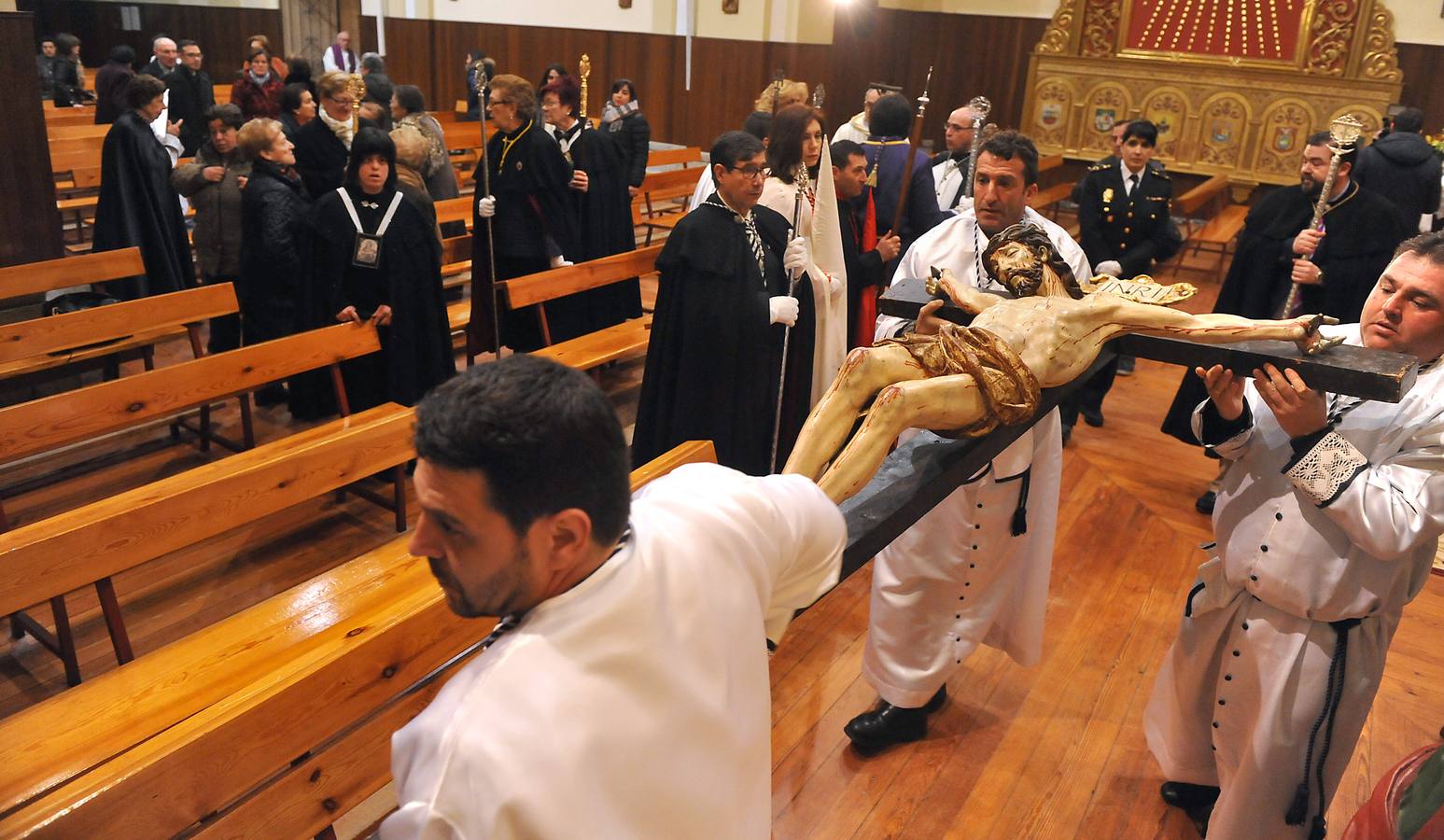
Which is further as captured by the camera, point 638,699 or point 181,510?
point 181,510

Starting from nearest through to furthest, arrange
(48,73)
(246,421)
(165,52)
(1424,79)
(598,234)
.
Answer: (246,421)
(598,234)
(165,52)
(1424,79)
(48,73)

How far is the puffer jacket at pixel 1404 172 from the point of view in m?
6.08

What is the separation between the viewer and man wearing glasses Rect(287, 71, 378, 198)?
18.7 feet

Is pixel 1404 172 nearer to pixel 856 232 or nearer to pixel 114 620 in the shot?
pixel 856 232

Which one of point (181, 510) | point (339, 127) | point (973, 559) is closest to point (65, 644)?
point (181, 510)

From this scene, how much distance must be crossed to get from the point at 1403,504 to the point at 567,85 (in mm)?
5629

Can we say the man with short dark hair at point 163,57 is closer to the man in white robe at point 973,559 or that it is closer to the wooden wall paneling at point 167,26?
the wooden wall paneling at point 167,26

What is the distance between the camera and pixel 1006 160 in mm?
2842

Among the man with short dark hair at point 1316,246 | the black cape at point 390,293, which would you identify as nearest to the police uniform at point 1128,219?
the man with short dark hair at point 1316,246

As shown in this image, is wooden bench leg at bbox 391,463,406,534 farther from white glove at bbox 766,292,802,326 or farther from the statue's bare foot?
the statue's bare foot

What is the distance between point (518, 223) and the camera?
6.00 metres

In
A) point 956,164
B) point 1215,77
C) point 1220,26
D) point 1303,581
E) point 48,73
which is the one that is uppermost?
point 1220,26

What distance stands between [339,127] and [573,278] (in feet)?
6.06

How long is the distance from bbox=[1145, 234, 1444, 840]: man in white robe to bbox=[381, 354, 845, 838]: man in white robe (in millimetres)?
1390
